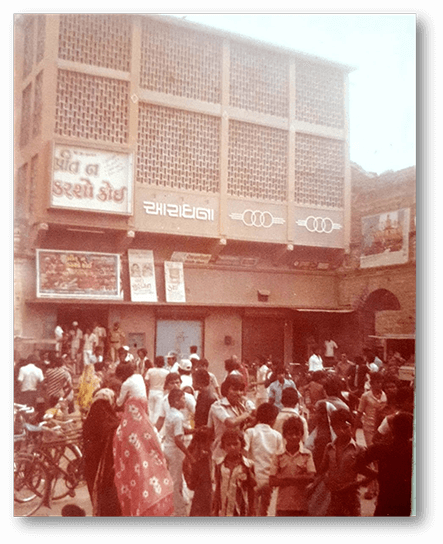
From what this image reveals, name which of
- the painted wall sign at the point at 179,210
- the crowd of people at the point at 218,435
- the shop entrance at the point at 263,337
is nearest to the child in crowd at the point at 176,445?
the crowd of people at the point at 218,435

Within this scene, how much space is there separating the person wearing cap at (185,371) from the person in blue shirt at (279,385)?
27.3 inches

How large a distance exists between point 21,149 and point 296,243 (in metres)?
2.62

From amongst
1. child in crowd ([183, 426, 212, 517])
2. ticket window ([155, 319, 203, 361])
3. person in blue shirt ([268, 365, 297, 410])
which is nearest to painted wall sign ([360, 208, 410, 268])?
person in blue shirt ([268, 365, 297, 410])

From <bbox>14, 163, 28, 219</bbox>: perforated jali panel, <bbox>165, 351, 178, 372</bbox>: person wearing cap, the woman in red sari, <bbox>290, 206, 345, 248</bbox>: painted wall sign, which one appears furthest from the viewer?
<bbox>290, 206, 345, 248</bbox>: painted wall sign

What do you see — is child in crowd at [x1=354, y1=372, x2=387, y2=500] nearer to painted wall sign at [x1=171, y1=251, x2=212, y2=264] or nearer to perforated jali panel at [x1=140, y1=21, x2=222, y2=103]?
painted wall sign at [x1=171, y1=251, x2=212, y2=264]

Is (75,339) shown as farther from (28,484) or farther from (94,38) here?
(94,38)

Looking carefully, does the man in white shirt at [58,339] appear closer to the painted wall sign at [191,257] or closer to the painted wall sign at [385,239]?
the painted wall sign at [191,257]

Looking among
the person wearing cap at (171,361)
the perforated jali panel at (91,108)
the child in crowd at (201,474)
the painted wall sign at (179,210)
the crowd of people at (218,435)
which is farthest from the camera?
the painted wall sign at (179,210)

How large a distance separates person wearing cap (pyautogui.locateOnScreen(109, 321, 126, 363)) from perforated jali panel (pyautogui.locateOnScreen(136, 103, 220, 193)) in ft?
4.35

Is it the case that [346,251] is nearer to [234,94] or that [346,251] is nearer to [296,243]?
[296,243]

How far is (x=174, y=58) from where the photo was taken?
17.1 ft

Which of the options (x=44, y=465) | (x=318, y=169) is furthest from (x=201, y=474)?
(x=318, y=169)

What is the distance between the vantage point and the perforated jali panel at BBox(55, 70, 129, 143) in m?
4.98

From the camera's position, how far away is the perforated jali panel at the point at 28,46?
15.9 ft
